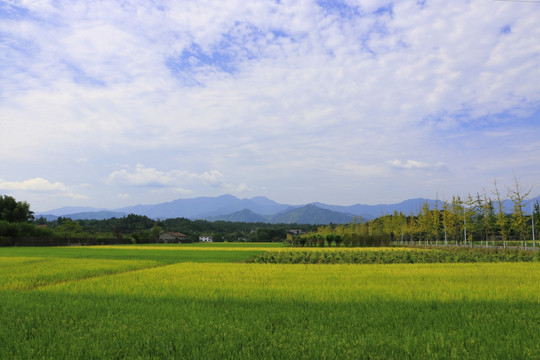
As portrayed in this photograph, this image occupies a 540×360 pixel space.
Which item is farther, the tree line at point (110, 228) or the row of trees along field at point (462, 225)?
the tree line at point (110, 228)

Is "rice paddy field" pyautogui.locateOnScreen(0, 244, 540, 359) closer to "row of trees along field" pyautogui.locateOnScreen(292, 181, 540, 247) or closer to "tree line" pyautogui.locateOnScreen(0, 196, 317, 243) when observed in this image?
"row of trees along field" pyautogui.locateOnScreen(292, 181, 540, 247)

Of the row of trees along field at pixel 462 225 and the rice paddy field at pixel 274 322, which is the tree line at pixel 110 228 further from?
the rice paddy field at pixel 274 322

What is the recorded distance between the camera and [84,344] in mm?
5988

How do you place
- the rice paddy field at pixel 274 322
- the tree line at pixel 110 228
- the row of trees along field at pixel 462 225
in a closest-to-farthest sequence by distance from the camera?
the rice paddy field at pixel 274 322 < the row of trees along field at pixel 462 225 < the tree line at pixel 110 228

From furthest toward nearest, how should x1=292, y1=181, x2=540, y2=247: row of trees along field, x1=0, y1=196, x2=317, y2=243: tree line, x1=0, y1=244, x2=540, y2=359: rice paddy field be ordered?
x1=0, y1=196, x2=317, y2=243: tree line → x1=292, y1=181, x2=540, y2=247: row of trees along field → x1=0, y1=244, x2=540, y2=359: rice paddy field

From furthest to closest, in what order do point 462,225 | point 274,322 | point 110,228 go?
1. point 110,228
2. point 462,225
3. point 274,322

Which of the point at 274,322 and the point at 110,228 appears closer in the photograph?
the point at 274,322

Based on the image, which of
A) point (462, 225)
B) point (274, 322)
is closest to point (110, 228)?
point (462, 225)

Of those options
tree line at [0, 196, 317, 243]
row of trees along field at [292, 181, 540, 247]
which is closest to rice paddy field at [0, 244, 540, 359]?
row of trees along field at [292, 181, 540, 247]

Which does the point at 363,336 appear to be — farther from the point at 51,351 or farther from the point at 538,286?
the point at 538,286

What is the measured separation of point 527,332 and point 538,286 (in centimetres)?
685

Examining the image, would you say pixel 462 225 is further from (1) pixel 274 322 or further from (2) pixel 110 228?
(2) pixel 110 228

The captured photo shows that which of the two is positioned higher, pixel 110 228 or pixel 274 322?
pixel 110 228

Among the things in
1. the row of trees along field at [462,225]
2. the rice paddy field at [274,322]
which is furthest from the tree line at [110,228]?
the rice paddy field at [274,322]
